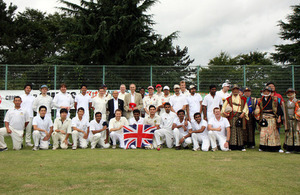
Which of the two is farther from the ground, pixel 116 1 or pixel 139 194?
pixel 116 1

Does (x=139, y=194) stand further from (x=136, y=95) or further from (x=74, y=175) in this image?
(x=136, y=95)

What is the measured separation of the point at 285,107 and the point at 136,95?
4247mm

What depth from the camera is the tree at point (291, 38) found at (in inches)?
806

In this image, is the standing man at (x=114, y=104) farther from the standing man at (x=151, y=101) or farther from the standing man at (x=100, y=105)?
the standing man at (x=151, y=101)

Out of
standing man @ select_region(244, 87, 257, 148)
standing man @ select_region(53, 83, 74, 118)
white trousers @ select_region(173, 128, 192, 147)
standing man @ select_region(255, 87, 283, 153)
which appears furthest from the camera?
standing man @ select_region(53, 83, 74, 118)

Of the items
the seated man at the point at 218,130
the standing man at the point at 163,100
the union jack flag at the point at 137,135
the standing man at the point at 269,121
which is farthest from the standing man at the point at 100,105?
the standing man at the point at 269,121

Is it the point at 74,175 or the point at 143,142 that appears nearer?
the point at 74,175

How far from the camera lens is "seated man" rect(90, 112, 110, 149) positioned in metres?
7.75

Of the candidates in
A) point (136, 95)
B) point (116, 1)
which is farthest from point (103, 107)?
point (116, 1)

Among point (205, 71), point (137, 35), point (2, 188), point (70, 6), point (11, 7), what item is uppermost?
point (11, 7)

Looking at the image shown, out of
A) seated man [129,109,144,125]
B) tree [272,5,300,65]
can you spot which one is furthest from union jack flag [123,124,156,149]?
tree [272,5,300,65]

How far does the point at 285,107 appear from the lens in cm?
729

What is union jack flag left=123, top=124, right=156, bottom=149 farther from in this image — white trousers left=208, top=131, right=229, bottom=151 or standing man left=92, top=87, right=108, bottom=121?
white trousers left=208, top=131, right=229, bottom=151

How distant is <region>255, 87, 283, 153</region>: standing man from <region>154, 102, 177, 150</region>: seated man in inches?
94.4
